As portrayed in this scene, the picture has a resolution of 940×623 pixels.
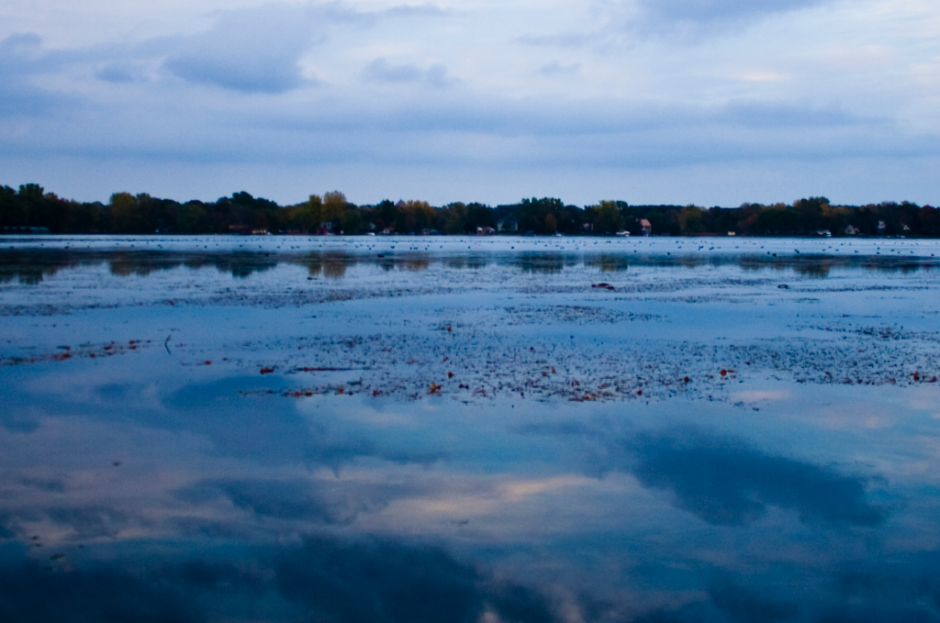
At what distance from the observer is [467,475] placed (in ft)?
29.4

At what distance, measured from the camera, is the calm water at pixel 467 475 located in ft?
21.0

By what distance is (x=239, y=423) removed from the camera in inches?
436

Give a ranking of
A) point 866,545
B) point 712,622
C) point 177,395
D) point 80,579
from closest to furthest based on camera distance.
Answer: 1. point 712,622
2. point 80,579
3. point 866,545
4. point 177,395

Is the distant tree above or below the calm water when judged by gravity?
above

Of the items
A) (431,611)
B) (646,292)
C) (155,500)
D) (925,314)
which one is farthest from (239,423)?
(646,292)

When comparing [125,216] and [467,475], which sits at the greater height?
[125,216]

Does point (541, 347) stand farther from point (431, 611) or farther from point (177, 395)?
point (431, 611)

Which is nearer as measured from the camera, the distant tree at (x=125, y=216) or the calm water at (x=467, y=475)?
the calm water at (x=467, y=475)

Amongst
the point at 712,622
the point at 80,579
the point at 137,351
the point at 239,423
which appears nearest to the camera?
the point at 712,622

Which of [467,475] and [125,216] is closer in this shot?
[467,475]

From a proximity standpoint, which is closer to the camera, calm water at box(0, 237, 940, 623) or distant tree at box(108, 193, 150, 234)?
calm water at box(0, 237, 940, 623)

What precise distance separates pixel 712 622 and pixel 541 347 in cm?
1137

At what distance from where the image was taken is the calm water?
6402 mm

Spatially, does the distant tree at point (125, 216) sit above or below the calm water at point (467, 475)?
above
